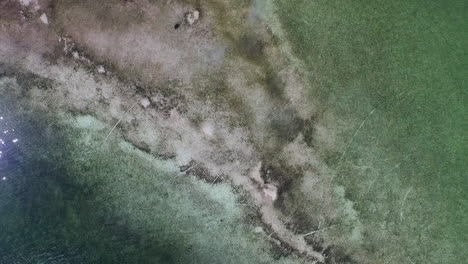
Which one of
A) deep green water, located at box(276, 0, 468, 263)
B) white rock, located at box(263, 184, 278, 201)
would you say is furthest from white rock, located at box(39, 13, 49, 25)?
white rock, located at box(263, 184, 278, 201)

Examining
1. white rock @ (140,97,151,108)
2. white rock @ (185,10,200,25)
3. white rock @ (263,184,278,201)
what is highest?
white rock @ (185,10,200,25)

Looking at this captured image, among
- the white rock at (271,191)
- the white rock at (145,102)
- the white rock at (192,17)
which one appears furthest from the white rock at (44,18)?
the white rock at (271,191)

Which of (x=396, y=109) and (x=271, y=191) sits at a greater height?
(x=396, y=109)

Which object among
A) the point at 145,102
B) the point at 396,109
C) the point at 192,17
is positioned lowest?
the point at 145,102

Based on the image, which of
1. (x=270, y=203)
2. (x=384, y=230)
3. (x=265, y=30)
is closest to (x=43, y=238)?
(x=270, y=203)

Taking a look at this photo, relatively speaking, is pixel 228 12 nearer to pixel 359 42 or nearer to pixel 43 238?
pixel 359 42

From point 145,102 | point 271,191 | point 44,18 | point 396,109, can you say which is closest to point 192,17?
point 145,102

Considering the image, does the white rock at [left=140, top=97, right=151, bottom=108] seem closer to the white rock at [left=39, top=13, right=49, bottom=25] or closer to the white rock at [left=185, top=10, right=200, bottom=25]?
the white rock at [left=185, top=10, right=200, bottom=25]

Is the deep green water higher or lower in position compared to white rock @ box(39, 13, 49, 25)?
higher

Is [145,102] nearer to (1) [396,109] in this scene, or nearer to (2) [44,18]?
(2) [44,18]
